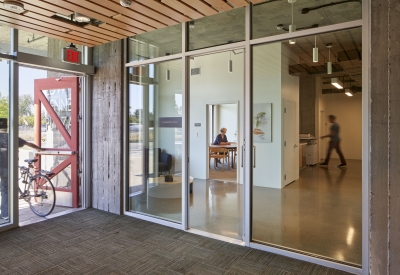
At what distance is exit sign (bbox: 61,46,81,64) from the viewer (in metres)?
4.58

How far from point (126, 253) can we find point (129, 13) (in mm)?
2916

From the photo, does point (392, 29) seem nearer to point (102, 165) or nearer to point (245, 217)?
point (245, 217)

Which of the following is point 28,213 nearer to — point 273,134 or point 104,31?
point 104,31

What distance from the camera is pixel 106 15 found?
352 cm

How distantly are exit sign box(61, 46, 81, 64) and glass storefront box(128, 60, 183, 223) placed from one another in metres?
0.92

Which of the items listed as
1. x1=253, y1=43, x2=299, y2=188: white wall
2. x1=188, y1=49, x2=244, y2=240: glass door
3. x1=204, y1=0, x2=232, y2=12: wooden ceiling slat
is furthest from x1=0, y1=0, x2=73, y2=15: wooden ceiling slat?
x1=253, y1=43, x2=299, y2=188: white wall

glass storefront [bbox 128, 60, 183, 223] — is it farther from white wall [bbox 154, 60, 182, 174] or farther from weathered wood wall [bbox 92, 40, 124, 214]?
weathered wood wall [bbox 92, 40, 124, 214]

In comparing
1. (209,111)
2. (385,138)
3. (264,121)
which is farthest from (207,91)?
(385,138)

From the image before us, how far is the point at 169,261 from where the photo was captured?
10.3 ft

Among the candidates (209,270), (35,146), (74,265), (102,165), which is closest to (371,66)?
(209,270)

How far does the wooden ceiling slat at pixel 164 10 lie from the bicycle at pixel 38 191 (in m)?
3.49

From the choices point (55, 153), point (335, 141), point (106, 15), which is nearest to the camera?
point (106, 15)

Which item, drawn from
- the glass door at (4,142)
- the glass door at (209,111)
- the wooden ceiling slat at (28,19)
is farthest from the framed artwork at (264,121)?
the glass door at (4,142)

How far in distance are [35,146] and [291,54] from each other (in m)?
5.48
